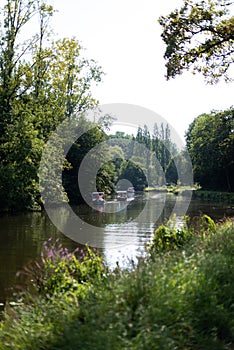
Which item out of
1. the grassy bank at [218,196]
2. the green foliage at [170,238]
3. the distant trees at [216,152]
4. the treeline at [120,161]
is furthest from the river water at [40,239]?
the distant trees at [216,152]

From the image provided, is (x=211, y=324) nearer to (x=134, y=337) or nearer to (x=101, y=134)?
(x=134, y=337)

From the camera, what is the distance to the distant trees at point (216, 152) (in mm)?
59562

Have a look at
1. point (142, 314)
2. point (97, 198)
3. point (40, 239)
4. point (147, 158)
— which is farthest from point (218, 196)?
point (142, 314)

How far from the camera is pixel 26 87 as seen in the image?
31.1 meters

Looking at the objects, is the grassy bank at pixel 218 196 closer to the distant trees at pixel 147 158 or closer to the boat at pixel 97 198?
the boat at pixel 97 198

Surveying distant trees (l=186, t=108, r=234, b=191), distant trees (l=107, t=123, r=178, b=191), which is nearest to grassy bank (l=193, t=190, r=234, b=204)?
distant trees (l=186, t=108, r=234, b=191)

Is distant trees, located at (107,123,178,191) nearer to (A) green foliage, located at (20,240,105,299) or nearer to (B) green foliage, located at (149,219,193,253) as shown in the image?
(B) green foliage, located at (149,219,193,253)

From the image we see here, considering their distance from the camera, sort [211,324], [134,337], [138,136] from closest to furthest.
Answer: [134,337] < [211,324] < [138,136]

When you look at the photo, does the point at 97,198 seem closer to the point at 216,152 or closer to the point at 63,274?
the point at 216,152

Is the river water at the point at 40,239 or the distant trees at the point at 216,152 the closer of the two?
the river water at the point at 40,239

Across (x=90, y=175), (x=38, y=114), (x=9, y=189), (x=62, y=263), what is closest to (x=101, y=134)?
(x=90, y=175)

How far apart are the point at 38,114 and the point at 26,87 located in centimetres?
225

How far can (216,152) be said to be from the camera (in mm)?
61250

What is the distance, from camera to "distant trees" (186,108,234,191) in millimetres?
59562
